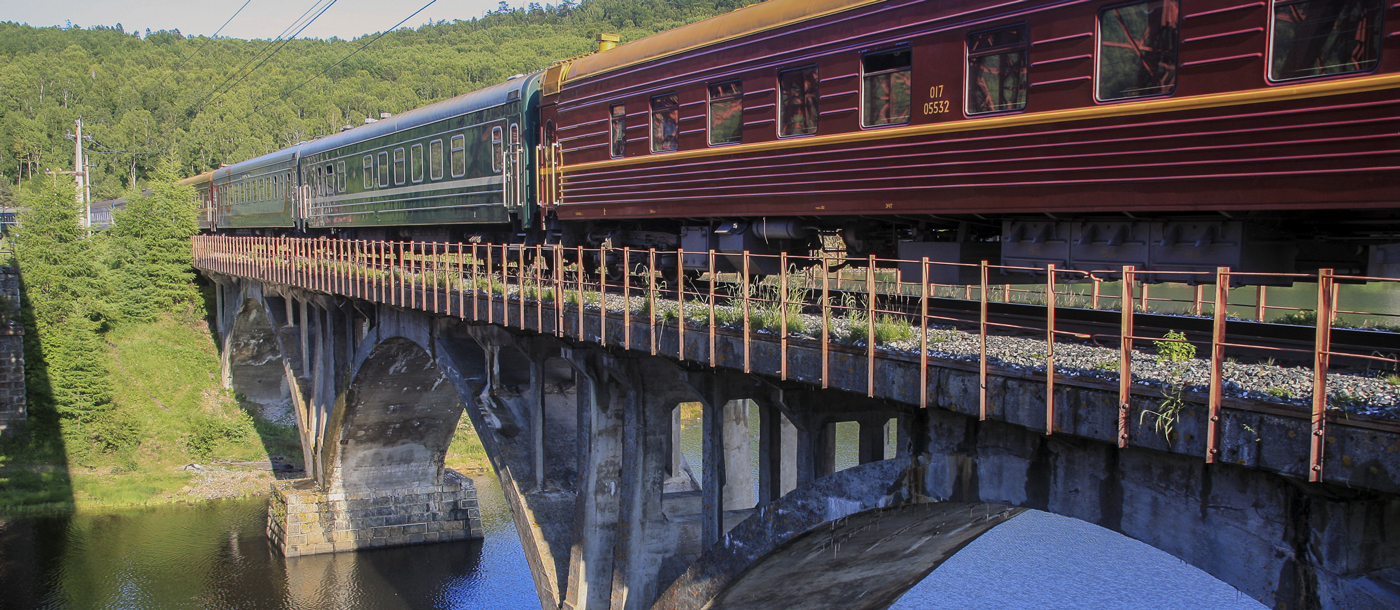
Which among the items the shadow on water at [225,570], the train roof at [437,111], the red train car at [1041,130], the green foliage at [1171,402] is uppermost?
the train roof at [437,111]

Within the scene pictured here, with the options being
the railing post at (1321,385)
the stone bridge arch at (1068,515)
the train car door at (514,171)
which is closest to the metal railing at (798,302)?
the railing post at (1321,385)

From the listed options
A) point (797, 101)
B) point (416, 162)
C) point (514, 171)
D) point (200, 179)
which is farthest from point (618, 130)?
point (200, 179)

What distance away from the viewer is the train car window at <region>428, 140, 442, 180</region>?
1822cm

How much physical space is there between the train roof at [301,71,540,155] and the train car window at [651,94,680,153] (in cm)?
424

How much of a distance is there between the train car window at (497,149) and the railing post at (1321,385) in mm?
13269

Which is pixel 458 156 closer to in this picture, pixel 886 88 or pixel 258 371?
pixel 886 88

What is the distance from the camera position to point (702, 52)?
10703mm

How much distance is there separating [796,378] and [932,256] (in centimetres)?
281

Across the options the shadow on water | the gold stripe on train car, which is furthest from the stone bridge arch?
the shadow on water

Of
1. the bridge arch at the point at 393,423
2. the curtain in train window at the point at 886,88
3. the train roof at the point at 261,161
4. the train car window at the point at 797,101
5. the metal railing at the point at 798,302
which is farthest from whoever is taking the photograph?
the train roof at the point at 261,161

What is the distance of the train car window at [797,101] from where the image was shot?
9.36 meters

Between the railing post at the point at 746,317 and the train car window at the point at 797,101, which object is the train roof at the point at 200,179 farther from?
the railing post at the point at 746,317

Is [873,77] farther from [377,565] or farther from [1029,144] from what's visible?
[377,565]

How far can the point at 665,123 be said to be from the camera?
11492 mm
